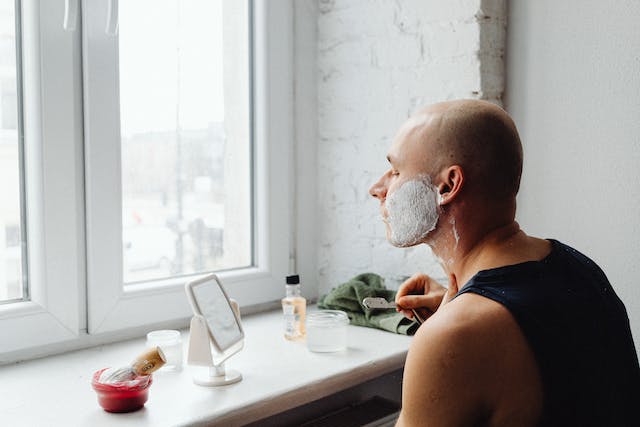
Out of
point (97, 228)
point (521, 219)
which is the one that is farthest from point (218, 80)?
point (521, 219)

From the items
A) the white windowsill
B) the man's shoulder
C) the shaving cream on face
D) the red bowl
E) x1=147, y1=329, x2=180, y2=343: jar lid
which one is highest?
the shaving cream on face

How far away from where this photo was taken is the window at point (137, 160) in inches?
55.7

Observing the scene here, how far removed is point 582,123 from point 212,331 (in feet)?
3.20

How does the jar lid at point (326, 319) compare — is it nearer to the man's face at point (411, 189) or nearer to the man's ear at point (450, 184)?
the man's face at point (411, 189)

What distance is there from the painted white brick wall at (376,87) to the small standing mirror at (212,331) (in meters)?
0.64

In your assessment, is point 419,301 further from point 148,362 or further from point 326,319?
point 148,362

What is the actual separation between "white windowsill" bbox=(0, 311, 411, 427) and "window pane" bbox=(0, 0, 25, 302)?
19cm

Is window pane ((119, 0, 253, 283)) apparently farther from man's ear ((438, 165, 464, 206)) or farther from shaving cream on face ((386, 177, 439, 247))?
man's ear ((438, 165, 464, 206))

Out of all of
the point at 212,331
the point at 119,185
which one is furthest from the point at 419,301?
the point at 119,185

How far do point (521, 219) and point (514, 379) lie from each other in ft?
2.83

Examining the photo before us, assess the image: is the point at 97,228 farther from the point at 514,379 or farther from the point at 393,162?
the point at 514,379

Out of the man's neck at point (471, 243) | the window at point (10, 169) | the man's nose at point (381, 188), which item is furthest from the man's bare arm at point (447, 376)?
the window at point (10, 169)

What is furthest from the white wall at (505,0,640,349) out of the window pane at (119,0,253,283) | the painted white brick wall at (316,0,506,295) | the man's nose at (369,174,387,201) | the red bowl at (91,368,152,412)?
the red bowl at (91,368,152,412)

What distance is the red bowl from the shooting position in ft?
3.68
